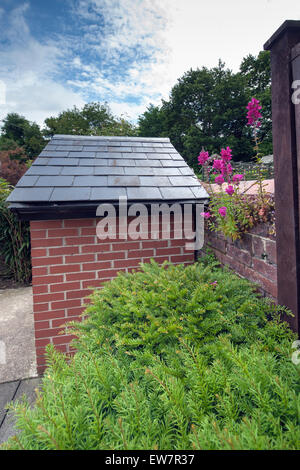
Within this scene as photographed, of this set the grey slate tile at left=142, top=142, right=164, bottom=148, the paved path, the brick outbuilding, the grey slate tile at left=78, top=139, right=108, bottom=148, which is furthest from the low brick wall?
the grey slate tile at left=78, top=139, right=108, bottom=148

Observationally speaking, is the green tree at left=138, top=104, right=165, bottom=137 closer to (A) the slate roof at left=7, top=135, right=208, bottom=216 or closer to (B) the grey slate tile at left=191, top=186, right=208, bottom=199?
(A) the slate roof at left=7, top=135, right=208, bottom=216

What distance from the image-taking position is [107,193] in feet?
9.45

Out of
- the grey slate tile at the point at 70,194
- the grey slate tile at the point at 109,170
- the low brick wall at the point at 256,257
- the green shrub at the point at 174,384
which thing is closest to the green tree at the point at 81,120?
the grey slate tile at the point at 109,170

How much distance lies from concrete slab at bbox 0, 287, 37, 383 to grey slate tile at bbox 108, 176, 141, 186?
2.58 metres

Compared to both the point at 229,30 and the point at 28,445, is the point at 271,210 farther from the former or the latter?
the point at 229,30

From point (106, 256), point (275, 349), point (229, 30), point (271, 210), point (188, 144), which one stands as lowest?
point (275, 349)

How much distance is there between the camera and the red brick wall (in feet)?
9.31

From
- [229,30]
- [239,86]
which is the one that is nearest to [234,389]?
[229,30]

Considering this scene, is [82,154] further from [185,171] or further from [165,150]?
[185,171]

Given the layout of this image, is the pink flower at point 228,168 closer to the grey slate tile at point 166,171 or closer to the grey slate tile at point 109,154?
the grey slate tile at point 166,171

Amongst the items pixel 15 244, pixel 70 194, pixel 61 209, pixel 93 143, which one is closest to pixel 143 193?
pixel 70 194

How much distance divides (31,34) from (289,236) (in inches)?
330

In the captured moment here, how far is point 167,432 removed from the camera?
34.9 inches

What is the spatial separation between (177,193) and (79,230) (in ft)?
4.35
